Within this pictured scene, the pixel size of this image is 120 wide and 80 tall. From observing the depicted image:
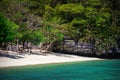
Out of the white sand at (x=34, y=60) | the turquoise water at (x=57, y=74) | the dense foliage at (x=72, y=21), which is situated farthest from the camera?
the dense foliage at (x=72, y=21)

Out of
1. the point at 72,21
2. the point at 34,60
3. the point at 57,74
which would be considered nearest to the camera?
the point at 57,74

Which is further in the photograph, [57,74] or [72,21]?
[72,21]

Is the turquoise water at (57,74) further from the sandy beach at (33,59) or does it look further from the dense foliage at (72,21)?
the dense foliage at (72,21)

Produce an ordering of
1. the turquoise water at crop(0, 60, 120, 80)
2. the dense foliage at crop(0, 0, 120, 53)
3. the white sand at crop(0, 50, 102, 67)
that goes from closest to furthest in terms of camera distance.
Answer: the turquoise water at crop(0, 60, 120, 80)
the white sand at crop(0, 50, 102, 67)
the dense foliage at crop(0, 0, 120, 53)

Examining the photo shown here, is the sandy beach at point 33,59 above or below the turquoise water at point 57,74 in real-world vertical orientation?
above

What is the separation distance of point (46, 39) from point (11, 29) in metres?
9.13

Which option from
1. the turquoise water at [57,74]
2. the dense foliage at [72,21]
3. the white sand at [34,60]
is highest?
the dense foliage at [72,21]

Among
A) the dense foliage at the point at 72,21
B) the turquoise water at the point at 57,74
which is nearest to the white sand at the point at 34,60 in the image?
the dense foliage at the point at 72,21

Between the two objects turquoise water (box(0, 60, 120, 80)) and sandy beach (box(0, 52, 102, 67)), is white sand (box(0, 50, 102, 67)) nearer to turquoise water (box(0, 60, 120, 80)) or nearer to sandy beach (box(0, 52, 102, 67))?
sandy beach (box(0, 52, 102, 67))

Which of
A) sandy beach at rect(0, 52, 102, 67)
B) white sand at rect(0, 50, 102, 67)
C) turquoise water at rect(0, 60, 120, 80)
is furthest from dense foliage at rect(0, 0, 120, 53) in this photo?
turquoise water at rect(0, 60, 120, 80)

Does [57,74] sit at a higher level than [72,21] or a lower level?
lower

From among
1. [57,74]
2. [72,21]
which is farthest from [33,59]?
[72,21]

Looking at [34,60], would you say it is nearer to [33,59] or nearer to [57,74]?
[33,59]

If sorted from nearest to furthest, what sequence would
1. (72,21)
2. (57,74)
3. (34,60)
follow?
(57,74), (34,60), (72,21)
